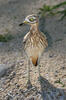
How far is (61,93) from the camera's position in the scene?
328 cm

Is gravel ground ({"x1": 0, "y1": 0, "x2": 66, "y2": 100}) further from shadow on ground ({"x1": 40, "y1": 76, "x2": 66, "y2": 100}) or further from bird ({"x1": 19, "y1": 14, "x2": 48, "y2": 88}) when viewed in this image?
bird ({"x1": 19, "y1": 14, "x2": 48, "y2": 88})

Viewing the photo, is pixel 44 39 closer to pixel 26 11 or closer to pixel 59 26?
pixel 59 26

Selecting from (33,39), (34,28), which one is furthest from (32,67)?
(34,28)

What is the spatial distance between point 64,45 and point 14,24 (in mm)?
1352

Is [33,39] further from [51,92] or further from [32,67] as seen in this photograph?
[32,67]

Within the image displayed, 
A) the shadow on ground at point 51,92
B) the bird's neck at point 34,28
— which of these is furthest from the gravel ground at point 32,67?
the bird's neck at point 34,28

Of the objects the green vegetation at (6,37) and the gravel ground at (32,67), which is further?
the green vegetation at (6,37)

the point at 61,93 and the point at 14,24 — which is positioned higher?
the point at 14,24

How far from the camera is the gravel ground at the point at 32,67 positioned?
327cm

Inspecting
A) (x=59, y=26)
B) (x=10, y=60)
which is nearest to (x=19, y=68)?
(x=10, y=60)

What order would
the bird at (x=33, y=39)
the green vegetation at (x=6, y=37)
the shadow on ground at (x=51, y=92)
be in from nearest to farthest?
the bird at (x=33, y=39)
the shadow on ground at (x=51, y=92)
the green vegetation at (x=6, y=37)

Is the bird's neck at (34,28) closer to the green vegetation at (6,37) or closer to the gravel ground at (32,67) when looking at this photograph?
Result: the gravel ground at (32,67)

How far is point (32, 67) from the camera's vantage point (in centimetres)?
383

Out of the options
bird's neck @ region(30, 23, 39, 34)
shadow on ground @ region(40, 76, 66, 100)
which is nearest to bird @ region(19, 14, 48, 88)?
bird's neck @ region(30, 23, 39, 34)
